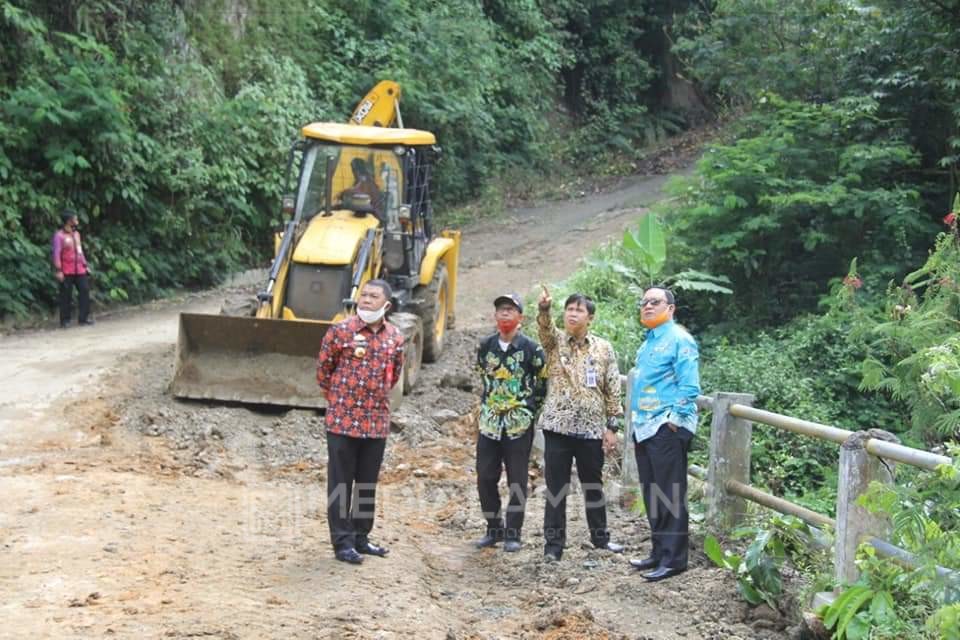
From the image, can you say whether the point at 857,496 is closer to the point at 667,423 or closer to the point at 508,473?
the point at 667,423

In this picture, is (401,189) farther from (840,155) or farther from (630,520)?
(840,155)

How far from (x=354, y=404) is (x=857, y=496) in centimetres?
287

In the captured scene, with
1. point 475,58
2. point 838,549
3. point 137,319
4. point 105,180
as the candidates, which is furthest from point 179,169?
point 838,549

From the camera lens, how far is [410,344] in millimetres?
12211

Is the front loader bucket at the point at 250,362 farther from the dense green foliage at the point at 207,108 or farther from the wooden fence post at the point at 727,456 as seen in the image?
the dense green foliage at the point at 207,108

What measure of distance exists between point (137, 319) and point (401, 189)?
5888 millimetres

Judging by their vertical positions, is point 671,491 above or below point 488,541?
above

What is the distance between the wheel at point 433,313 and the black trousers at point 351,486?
6.13 m

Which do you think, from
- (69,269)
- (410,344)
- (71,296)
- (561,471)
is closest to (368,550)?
(561,471)

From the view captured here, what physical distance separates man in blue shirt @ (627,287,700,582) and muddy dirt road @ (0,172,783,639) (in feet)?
0.74

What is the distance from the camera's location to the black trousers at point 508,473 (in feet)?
24.5

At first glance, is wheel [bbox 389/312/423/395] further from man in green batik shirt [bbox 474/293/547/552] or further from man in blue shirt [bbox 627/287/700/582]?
man in blue shirt [bbox 627/287/700/582]

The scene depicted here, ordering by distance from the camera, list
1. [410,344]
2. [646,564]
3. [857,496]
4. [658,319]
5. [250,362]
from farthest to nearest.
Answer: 1. [410,344]
2. [250,362]
3. [646,564]
4. [658,319]
5. [857,496]

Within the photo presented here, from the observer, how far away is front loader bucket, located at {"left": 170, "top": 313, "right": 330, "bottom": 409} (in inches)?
428
